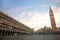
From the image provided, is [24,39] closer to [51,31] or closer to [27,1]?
[51,31]

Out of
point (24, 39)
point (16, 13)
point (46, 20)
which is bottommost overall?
point (24, 39)

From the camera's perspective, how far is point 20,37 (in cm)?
389

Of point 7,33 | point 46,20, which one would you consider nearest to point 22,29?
point 7,33

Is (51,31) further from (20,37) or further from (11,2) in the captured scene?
(11,2)

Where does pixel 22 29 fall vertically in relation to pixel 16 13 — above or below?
below

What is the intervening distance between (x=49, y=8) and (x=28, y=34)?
1.10 meters

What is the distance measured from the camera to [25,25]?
3.84 meters

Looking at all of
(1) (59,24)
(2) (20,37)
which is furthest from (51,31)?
(2) (20,37)

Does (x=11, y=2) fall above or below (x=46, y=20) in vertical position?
above

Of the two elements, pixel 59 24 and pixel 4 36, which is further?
pixel 4 36

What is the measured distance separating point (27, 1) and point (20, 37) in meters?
1.25

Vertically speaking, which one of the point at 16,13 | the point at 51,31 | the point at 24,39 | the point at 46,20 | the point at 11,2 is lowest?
the point at 24,39

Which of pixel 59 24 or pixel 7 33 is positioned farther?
pixel 7 33

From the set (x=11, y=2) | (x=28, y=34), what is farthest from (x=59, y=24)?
(x=11, y=2)
